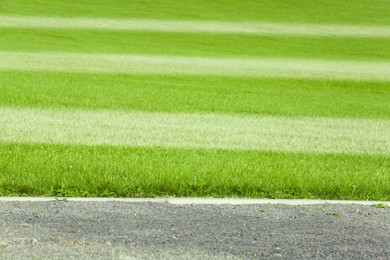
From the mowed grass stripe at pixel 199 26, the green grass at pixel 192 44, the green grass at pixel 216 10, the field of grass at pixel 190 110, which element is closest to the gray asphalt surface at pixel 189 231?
the field of grass at pixel 190 110

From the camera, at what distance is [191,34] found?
156ft

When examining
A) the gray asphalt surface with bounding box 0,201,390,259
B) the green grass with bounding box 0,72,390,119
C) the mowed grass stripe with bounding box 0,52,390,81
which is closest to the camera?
the gray asphalt surface with bounding box 0,201,390,259

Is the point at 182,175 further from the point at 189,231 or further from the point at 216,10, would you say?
the point at 216,10

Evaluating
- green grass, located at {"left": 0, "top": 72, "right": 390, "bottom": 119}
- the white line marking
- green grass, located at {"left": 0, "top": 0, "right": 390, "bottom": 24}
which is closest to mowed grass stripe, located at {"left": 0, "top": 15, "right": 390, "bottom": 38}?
green grass, located at {"left": 0, "top": 0, "right": 390, "bottom": 24}

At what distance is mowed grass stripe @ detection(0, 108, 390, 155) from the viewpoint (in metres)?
14.0

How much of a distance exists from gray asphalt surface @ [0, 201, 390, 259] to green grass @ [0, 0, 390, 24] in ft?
157

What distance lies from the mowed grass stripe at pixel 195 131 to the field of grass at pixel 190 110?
0.04 meters

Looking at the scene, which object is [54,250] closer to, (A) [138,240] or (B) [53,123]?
(A) [138,240]

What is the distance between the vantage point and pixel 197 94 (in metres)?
23.0

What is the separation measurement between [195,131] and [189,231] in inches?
350

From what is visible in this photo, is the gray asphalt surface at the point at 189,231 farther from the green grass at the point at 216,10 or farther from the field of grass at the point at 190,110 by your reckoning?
the green grass at the point at 216,10

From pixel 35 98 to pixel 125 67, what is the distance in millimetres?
10567

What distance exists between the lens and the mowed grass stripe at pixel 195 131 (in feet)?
45.9

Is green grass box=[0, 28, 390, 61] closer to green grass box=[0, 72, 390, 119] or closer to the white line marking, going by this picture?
green grass box=[0, 72, 390, 119]
